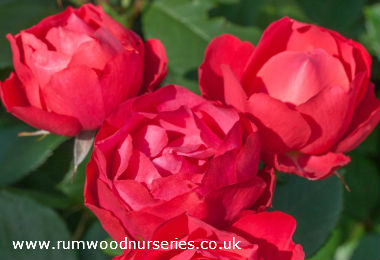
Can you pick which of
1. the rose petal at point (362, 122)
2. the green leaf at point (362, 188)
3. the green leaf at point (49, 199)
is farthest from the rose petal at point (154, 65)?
the green leaf at point (362, 188)

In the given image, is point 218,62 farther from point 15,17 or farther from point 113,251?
point 15,17

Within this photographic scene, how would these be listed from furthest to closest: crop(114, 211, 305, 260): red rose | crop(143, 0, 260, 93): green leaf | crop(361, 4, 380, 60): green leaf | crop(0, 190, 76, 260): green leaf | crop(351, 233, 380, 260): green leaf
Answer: crop(361, 4, 380, 60): green leaf → crop(143, 0, 260, 93): green leaf → crop(351, 233, 380, 260): green leaf → crop(0, 190, 76, 260): green leaf → crop(114, 211, 305, 260): red rose

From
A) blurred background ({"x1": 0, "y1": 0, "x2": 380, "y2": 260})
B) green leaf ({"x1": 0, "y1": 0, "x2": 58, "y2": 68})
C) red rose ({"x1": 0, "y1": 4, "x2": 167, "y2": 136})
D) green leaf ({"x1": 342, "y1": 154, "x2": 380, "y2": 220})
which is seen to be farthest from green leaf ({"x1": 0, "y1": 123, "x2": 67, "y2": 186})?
green leaf ({"x1": 342, "y1": 154, "x2": 380, "y2": 220})

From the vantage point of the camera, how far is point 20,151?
89cm

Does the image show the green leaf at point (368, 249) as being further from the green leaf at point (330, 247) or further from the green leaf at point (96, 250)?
the green leaf at point (96, 250)

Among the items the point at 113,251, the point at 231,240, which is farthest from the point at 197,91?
the point at 231,240

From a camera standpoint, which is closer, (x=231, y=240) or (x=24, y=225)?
(x=231, y=240)

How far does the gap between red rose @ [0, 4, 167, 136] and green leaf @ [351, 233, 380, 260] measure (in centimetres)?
43

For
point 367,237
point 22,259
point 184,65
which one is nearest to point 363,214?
point 367,237

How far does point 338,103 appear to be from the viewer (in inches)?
21.5

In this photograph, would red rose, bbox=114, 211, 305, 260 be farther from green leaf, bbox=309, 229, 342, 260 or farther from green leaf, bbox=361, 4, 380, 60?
green leaf, bbox=361, 4, 380, 60

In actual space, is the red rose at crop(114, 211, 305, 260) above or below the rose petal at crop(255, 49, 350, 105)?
below

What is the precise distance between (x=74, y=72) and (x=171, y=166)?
0.46ft

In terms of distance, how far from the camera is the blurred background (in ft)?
2.48
